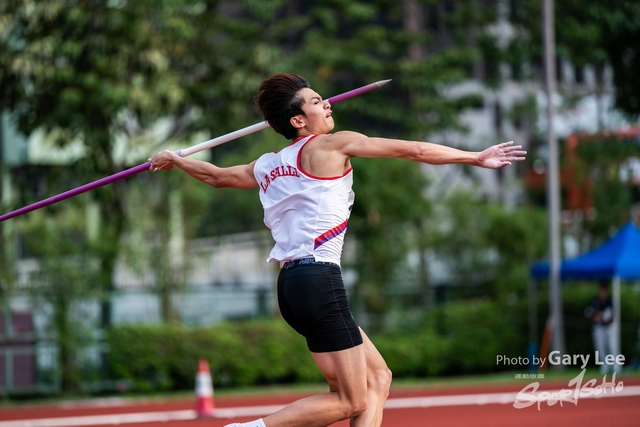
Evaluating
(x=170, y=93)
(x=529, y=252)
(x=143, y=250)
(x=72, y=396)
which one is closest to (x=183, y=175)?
(x=143, y=250)

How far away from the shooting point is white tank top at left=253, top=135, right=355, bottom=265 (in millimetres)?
5297

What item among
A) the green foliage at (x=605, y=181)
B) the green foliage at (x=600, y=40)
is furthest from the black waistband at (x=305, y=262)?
the green foliage at (x=605, y=181)

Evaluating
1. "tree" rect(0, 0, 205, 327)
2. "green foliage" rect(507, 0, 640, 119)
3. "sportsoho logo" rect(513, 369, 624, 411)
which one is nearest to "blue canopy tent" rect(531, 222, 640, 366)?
"sportsoho logo" rect(513, 369, 624, 411)

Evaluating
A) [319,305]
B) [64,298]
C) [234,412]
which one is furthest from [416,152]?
[64,298]

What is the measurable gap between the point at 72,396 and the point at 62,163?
4.20m

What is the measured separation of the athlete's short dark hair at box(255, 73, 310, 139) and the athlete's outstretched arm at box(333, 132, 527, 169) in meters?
0.33

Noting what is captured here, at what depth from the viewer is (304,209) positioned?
5.32m

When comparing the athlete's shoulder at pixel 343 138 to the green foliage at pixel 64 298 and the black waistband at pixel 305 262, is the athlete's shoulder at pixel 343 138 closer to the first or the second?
the black waistband at pixel 305 262

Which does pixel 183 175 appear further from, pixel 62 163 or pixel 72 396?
pixel 72 396

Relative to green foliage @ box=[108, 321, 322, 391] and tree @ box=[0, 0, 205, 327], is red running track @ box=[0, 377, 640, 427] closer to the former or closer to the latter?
green foliage @ box=[108, 321, 322, 391]

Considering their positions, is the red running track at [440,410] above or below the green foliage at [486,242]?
below

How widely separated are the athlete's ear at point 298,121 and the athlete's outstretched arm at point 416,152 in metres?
0.26

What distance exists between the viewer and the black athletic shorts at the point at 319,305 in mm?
5219

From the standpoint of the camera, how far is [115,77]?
1655 centimetres
